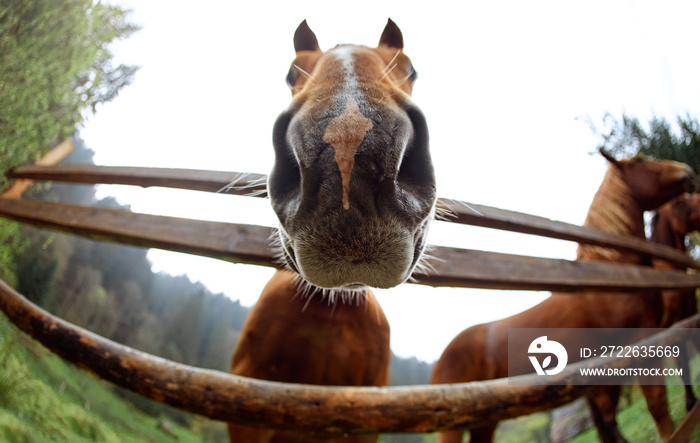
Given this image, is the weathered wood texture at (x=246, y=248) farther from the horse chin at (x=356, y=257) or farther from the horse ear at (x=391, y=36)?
the horse ear at (x=391, y=36)

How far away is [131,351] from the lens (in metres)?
0.86

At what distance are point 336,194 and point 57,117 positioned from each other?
2451mm

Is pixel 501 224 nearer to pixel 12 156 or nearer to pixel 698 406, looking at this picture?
pixel 698 406

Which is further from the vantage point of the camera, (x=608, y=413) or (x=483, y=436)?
(x=483, y=436)

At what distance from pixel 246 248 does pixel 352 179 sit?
72 centimetres

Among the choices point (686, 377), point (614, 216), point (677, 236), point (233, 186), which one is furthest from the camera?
point (677, 236)

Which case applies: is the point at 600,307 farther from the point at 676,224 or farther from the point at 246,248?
the point at 246,248

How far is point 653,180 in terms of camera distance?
266cm

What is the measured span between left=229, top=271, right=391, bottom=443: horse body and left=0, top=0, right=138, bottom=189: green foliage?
1726mm

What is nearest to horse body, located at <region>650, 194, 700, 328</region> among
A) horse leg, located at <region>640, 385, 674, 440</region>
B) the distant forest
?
horse leg, located at <region>640, 385, 674, 440</region>

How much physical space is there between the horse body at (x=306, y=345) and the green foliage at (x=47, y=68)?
173 centimetres

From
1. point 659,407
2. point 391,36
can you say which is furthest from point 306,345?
point 659,407

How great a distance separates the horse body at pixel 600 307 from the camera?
2.10m


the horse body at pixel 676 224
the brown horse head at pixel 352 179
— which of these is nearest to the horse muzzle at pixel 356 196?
the brown horse head at pixel 352 179
